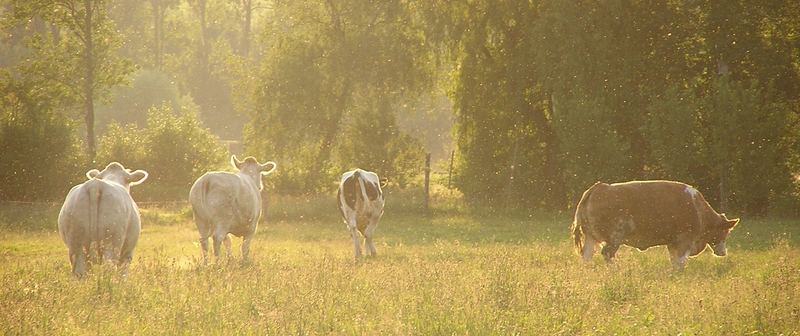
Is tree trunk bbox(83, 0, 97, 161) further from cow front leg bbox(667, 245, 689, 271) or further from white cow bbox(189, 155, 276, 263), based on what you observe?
cow front leg bbox(667, 245, 689, 271)

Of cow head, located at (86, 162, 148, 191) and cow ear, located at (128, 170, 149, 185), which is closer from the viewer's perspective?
cow head, located at (86, 162, 148, 191)

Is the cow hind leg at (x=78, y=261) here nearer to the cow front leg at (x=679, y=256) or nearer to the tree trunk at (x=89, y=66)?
the cow front leg at (x=679, y=256)

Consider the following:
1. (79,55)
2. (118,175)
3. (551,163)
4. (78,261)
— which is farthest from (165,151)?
(78,261)

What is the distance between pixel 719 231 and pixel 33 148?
2766cm

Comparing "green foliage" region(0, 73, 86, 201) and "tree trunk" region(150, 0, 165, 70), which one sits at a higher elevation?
"tree trunk" region(150, 0, 165, 70)

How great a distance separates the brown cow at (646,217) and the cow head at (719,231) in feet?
0.41

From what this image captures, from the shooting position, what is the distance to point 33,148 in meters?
34.4

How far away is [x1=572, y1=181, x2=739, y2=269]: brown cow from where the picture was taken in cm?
1431

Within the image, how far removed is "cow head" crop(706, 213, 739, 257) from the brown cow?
125mm

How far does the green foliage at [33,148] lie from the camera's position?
33875 mm

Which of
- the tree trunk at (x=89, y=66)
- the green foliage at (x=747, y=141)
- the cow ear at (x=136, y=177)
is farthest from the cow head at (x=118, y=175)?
the tree trunk at (x=89, y=66)

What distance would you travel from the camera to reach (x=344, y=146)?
36.1 meters

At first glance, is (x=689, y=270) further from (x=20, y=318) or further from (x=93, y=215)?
(x=20, y=318)

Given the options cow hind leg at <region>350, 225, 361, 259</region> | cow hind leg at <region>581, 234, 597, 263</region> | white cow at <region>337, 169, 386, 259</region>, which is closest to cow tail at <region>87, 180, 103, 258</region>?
cow hind leg at <region>350, 225, 361, 259</region>
